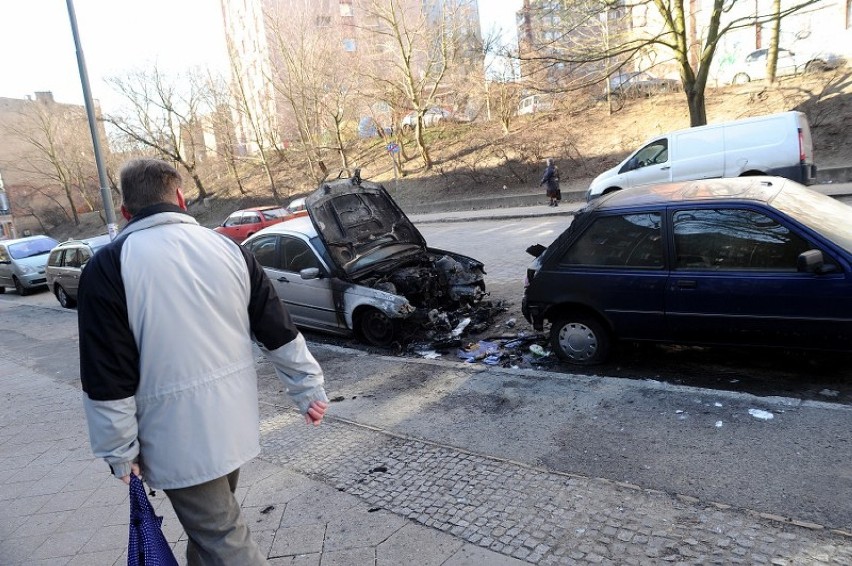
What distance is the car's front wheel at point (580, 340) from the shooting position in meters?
5.30

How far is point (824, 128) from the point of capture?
18.9 m

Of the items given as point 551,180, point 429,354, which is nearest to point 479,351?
point 429,354

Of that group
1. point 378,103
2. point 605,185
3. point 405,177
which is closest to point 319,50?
point 378,103

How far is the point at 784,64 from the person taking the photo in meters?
25.7

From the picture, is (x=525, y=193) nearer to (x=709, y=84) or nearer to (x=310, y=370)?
(x=709, y=84)

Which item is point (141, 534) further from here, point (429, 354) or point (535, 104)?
point (535, 104)

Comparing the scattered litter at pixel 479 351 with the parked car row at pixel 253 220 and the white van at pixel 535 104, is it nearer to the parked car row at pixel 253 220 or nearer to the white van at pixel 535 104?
the parked car row at pixel 253 220

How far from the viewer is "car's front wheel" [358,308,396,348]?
6.88m

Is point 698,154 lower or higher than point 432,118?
lower

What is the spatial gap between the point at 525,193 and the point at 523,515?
→ 21855mm

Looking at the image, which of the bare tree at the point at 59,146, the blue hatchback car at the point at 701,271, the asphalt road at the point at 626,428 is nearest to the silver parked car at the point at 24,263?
the asphalt road at the point at 626,428

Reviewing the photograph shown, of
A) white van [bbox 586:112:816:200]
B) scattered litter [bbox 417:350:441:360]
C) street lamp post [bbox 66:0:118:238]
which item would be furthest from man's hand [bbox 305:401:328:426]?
white van [bbox 586:112:816:200]

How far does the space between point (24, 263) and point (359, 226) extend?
14.7 meters

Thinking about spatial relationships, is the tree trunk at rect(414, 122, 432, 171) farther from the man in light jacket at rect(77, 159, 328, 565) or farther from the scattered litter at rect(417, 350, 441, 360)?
the man in light jacket at rect(77, 159, 328, 565)
